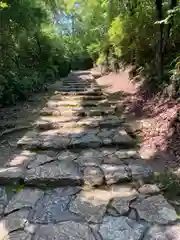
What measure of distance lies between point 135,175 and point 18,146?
5.73 feet

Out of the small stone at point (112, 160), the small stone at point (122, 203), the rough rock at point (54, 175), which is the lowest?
the small stone at point (122, 203)

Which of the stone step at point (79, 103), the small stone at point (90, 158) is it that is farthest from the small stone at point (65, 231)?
the stone step at point (79, 103)

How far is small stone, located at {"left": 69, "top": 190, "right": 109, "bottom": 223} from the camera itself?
200 cm

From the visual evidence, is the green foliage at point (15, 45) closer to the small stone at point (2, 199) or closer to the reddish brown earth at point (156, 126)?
the reddish brown earth at point (156, 126)

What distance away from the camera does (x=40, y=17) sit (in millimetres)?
7723

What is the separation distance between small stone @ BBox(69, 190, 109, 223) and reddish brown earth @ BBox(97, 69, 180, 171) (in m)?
0.90

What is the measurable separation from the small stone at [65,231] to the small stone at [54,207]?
0.07m

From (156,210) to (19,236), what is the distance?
3.52ft

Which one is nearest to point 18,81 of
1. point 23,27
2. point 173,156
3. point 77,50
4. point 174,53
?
point 23,27

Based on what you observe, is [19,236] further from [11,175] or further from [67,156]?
[67,156]

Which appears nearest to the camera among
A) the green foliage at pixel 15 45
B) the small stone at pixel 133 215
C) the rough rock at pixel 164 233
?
the rough rock at pixel 164 233

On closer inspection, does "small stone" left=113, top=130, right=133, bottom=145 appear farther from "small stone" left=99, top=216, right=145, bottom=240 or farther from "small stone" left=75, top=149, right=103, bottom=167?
"small stone" left=99, top=216, right=145, bottom=240

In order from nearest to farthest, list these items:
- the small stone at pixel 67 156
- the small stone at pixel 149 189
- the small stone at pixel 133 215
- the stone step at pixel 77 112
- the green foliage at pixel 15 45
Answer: the small stone at pixel 133 215, the small stone at pixel 149 189, the small stone at pixel 67 156, the stone step at pixel 77 112, the green foliage at pixel 15 45

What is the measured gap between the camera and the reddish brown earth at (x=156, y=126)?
3.14 metres
